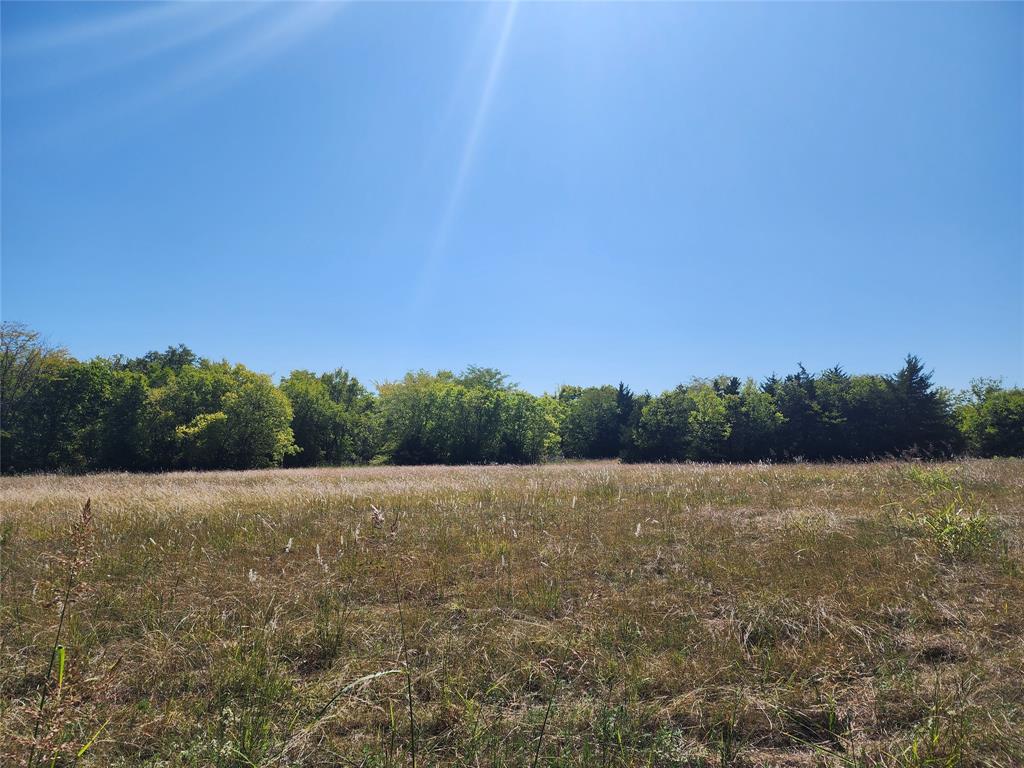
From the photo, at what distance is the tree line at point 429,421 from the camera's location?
34906 millimetres

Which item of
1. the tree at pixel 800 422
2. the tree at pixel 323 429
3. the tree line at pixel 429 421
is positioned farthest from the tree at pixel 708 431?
the tree at pixel 323 429

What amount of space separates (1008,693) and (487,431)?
140ft

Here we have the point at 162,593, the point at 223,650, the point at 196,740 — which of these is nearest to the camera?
the point at 196,740

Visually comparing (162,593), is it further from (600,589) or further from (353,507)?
(600,589)

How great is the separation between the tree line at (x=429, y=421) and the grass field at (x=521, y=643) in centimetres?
3222

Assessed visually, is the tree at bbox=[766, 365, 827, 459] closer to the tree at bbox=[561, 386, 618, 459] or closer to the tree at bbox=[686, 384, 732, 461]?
the tree at bbox=[686, 384, 732, 461]

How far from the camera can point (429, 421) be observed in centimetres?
4462

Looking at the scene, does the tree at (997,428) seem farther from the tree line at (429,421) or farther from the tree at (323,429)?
the tree at (323,429)

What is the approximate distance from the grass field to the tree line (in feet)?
106

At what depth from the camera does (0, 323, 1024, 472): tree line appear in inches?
1374

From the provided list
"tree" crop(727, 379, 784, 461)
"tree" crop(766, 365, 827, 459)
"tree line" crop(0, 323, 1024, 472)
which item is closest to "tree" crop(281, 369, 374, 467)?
"tree line" crop(0, 323, 1024, 472)

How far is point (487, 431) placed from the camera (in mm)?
45125

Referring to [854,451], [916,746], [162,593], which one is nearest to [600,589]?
[916,746]

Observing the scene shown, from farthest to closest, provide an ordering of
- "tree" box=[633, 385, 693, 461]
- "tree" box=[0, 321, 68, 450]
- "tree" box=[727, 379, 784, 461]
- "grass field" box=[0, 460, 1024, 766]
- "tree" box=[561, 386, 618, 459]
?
"tree" box=[561, 386, 618, 459] < "tree" box=[633, 385, 693, 461] < "tree" box=[727, 379, 784, 461] < "tree" box=[0, 321, 68, 450] < "grass field" box=[0, 460, 1024, 766]
